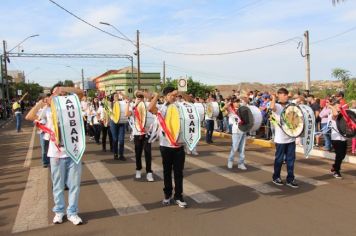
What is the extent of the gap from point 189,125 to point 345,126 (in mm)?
3876

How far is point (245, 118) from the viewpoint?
1120cm

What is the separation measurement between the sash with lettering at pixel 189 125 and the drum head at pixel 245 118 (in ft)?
12.2

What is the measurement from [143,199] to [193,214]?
4.42 ft

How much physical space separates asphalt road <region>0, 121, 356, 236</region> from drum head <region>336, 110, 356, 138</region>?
3.32ft

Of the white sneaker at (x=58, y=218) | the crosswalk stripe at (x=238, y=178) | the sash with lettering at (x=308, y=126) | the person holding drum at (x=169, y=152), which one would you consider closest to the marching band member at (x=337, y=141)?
the sash with lettering at (x=308, y=126)

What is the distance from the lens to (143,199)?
25.8ft

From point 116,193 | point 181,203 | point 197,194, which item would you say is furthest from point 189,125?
point 116,193

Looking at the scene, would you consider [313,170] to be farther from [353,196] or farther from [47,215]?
[47,215]

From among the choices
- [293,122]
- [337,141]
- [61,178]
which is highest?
[293,122]

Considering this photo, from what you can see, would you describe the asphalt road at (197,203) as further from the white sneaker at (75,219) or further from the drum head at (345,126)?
the drum head at (345,126)

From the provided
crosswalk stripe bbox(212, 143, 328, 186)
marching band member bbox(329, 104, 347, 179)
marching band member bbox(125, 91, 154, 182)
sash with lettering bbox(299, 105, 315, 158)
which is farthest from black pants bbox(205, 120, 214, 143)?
sash with lettering bbox(299, 105, 315, 158)

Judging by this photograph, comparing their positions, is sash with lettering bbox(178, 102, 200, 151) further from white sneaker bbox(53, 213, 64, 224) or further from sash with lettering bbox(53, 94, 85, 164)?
white sneaker bbox(53, 213, 64, 224)

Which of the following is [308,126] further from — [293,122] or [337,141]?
[337,141]

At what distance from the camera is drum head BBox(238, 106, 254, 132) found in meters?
11.0
